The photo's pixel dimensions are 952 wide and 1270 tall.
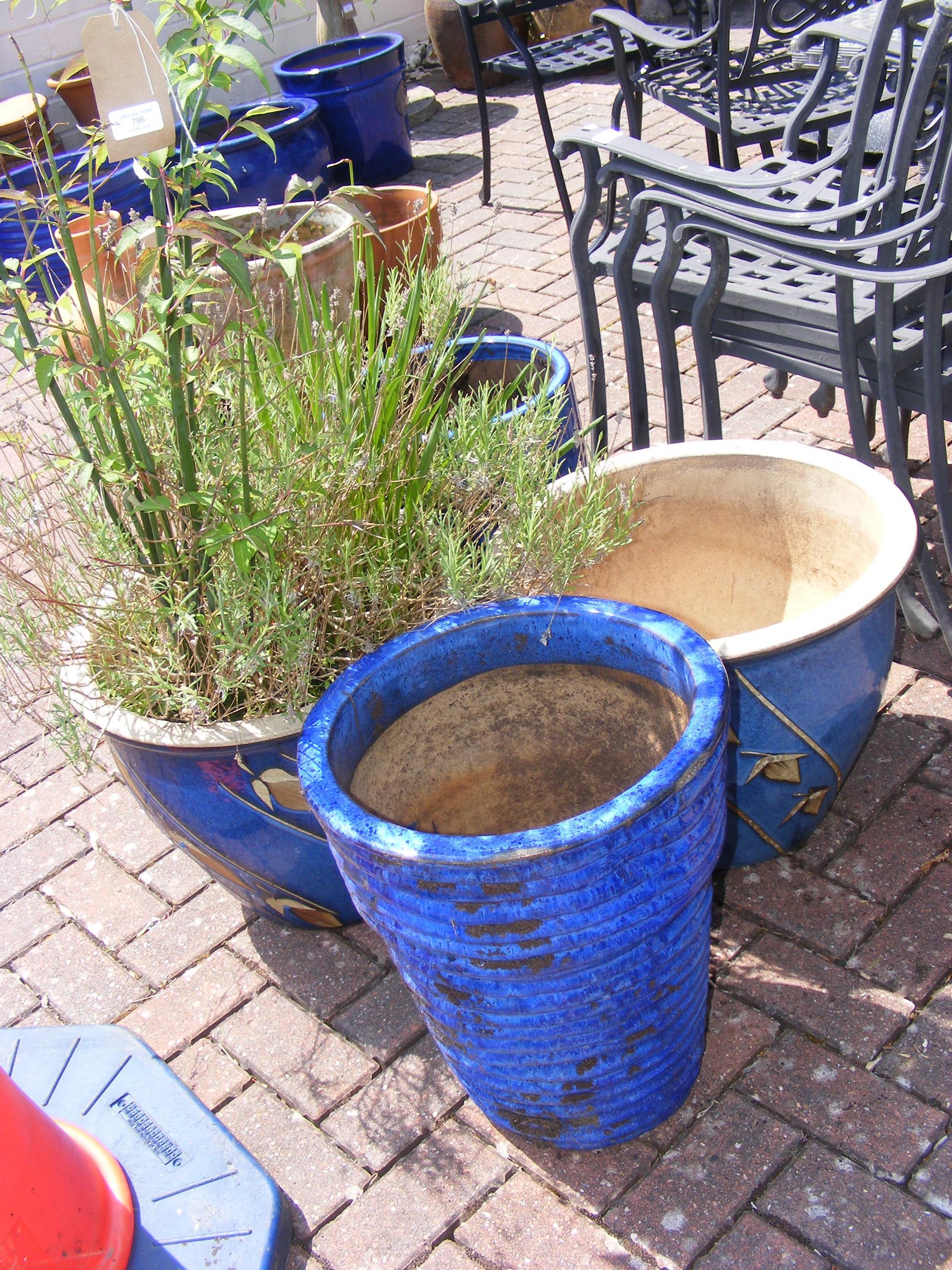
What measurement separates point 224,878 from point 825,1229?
1.21 meters

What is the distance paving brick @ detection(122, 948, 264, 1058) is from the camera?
2238 mm

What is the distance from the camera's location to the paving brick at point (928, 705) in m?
2.56

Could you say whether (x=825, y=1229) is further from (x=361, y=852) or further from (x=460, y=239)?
(x=460, y=239)

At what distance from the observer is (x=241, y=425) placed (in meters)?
1.73

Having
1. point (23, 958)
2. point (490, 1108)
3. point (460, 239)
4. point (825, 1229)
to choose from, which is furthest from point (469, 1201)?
point (460, 239)

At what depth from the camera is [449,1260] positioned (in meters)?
1.80

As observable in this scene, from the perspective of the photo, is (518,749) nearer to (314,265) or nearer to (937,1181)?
(937,1181)

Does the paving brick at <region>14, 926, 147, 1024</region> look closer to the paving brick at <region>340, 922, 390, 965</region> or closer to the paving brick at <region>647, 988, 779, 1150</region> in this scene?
the paving brick at <region>340, 922, 390, 965</region>

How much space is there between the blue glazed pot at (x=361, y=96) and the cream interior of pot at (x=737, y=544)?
13.4 feet

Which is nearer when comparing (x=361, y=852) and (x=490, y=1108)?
(x=361, y=852)

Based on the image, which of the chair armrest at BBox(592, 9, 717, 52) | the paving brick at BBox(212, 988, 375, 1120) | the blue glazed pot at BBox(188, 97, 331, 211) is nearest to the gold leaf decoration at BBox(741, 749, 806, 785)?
the paving brick at BBox(212, 988, 375, 1120)

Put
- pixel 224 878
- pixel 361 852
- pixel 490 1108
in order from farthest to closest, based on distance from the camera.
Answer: pixel 224 878 < pixel 490 1108 < pixel 361 852

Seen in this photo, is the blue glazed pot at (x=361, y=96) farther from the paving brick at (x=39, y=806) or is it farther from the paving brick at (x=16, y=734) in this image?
the paving brick at (x=39, y=806)

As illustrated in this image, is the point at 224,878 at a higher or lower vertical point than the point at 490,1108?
higher
